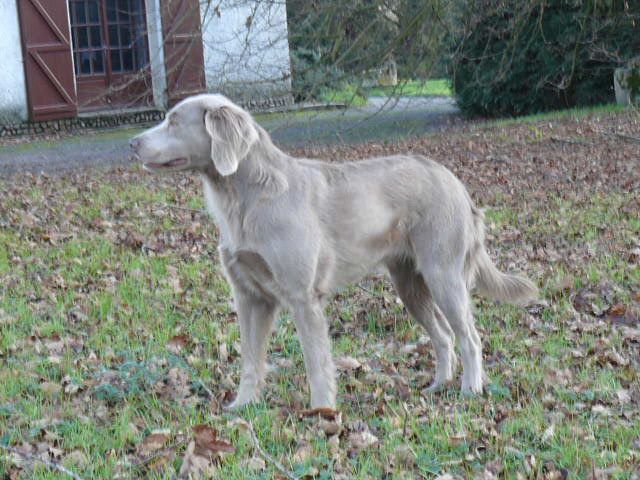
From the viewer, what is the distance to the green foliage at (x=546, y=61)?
1908cm

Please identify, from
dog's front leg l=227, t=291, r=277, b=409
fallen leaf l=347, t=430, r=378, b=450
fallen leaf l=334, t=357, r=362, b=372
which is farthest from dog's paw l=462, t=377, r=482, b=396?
dog's front leg l=227, t=291, r=277, b=409

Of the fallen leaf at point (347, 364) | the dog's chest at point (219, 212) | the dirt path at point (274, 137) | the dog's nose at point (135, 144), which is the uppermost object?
the dog's nose at point (135, 144)

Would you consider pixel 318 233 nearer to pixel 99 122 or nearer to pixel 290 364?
pixel 290 364

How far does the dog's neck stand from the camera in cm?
517

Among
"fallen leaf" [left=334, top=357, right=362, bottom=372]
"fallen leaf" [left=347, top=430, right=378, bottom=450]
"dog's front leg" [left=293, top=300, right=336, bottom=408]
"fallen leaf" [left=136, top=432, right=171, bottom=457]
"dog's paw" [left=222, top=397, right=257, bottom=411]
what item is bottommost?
"fallen leaf" [left=334, top=357, right=362, bottom=372]

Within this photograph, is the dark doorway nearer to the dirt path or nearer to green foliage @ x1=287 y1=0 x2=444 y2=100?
the dirt path

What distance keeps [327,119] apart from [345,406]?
53.9 ft

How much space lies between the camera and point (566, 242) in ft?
29.8

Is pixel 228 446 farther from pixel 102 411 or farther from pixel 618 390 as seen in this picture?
pixel 618 390

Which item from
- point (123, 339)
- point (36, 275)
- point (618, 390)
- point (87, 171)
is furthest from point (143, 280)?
point (87, 171)

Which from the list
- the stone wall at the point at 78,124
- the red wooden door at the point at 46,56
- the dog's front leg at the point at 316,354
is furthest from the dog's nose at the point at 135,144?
the red wooden door at the point at 46,56

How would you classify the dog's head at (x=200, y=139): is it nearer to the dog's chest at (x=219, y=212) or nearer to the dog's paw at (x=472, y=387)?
the dog's chest at (x=219, y=212)

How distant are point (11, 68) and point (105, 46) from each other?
2458 millimetres

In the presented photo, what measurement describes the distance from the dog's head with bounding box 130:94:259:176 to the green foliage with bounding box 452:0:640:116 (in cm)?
1360
